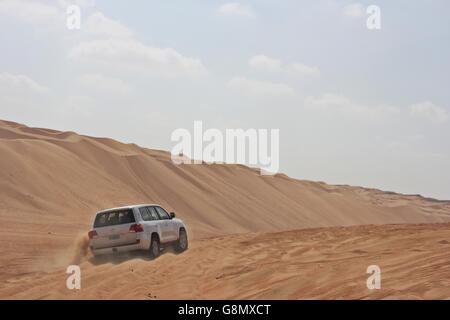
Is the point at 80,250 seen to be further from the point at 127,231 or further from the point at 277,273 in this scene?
the point at 277,273

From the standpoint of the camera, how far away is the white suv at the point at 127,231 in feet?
53.7

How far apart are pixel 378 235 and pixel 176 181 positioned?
34136mm

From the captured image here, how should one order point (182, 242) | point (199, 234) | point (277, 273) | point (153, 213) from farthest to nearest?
point (199, 234) < point (182, 242) < point (153, 213) < point (277, 273)

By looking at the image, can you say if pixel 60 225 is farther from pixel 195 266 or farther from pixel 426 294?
pixel 426 294

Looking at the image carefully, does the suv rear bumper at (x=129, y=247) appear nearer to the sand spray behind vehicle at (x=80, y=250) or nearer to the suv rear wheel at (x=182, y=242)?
the sand spray behind vehicle at (x=80, y=250)

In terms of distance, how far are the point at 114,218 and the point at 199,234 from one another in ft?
62.2

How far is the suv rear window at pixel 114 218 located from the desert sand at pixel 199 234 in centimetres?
100

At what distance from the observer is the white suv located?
16.4 m

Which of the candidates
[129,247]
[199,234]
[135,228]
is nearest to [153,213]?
[135,228]

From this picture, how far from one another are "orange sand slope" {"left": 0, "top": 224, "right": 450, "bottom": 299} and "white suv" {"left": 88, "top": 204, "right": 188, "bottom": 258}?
37 centimetres

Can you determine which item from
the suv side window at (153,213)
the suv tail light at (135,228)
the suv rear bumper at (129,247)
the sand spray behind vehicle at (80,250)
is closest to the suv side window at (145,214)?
the suv side window at (153,213)

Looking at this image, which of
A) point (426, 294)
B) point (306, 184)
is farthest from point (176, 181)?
point (426, 294)

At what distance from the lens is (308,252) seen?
1540cm

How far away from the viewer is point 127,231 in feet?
53.8
